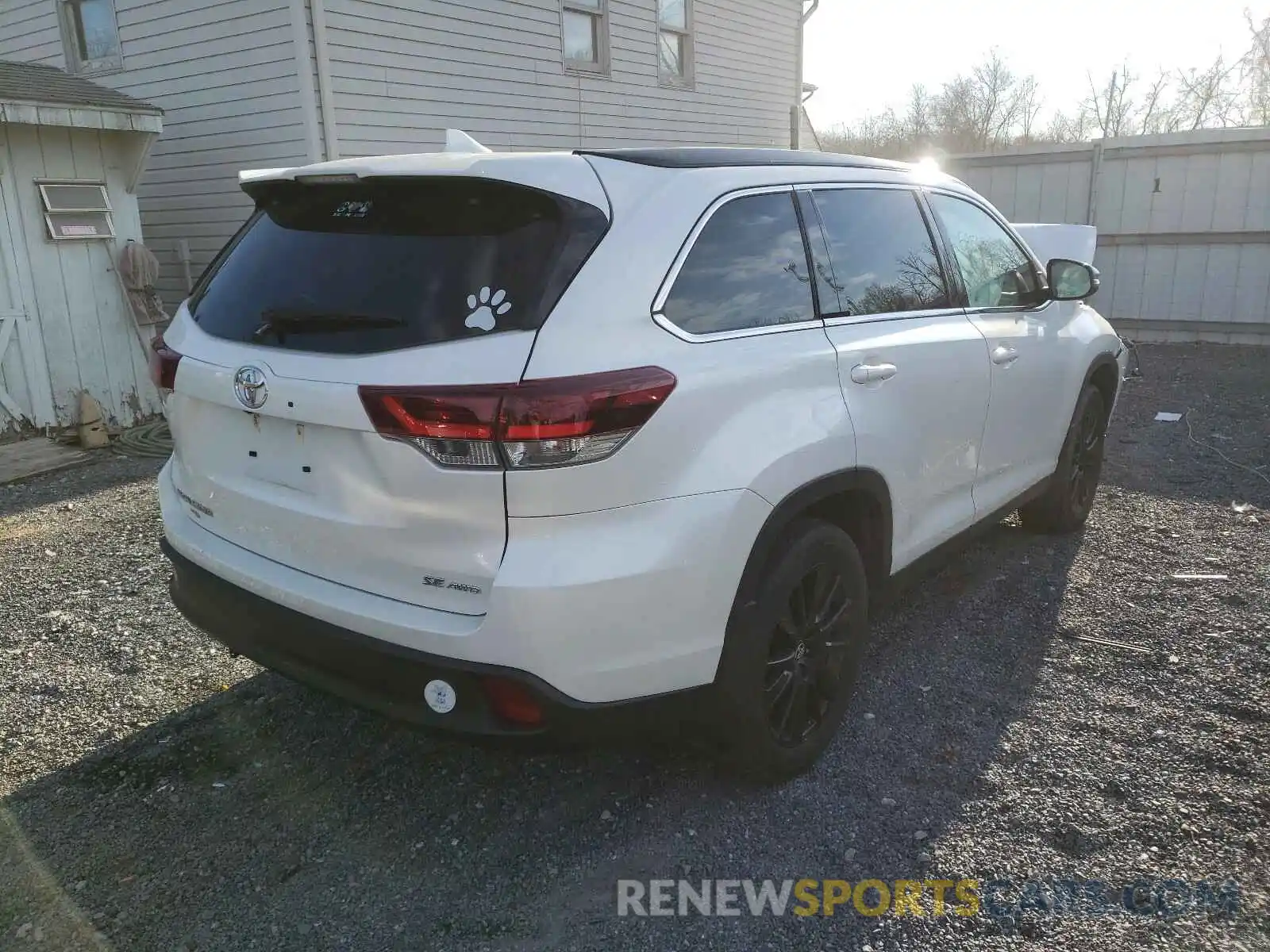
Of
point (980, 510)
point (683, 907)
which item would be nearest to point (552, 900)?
point (683, 907)

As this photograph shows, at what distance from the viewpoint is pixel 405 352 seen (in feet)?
7.36

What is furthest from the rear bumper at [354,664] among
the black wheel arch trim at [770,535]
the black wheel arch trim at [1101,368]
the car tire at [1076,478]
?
the black wheel arch trim at [1101,368]

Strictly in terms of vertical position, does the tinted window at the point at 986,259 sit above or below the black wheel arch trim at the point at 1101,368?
above

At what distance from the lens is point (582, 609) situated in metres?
2.21

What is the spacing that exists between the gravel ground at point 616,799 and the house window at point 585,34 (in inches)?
342

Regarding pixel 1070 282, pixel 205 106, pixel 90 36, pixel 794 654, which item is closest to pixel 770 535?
pixel 794 654

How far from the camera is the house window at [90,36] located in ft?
32.4

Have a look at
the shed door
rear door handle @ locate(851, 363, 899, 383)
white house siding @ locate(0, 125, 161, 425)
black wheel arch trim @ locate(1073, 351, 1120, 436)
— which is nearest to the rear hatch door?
rear door handle @ locate(851, 363, 899, 383)

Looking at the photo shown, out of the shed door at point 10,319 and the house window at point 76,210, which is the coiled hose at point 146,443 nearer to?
the shed door at point 10,319

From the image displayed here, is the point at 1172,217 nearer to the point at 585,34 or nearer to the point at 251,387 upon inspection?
the point at 585,34

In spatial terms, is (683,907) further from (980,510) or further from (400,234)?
(980,510)

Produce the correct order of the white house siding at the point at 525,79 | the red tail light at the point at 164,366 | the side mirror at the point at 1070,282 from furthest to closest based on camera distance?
the white house siding at the point at 525,79
the side mirror at the point at 1070,282
the red tail light at the point at 164,366

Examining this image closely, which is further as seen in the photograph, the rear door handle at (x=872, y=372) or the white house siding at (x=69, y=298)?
the white house siding at (x=69, y=298)

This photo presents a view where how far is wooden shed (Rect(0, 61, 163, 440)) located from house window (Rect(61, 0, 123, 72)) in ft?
6.02
